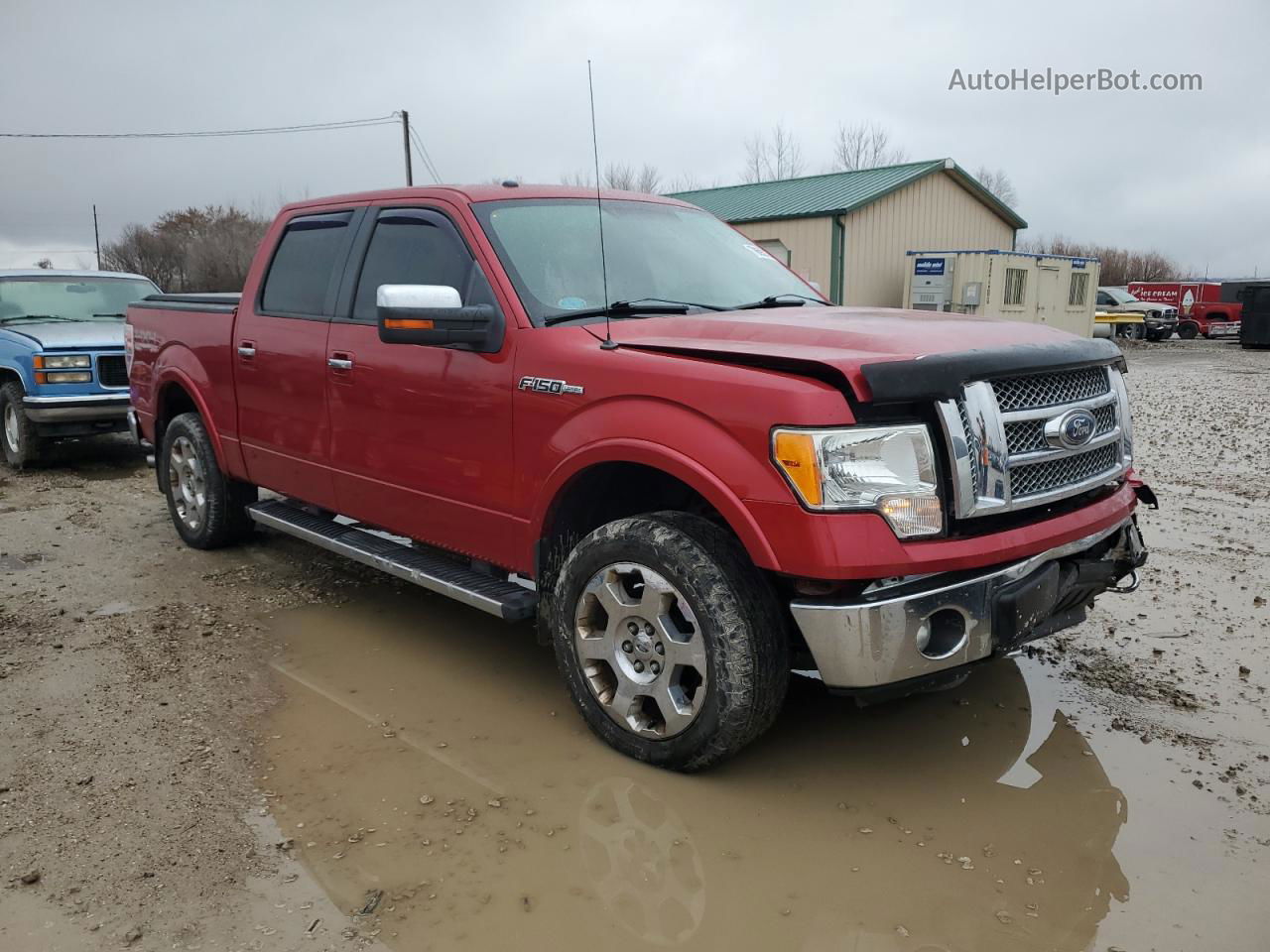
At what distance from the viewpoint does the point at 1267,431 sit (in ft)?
34.9

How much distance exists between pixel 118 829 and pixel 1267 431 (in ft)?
37.0

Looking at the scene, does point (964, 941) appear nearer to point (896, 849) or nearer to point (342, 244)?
point (896, 849)

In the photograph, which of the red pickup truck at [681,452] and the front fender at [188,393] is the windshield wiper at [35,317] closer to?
the front fender at [188,393]

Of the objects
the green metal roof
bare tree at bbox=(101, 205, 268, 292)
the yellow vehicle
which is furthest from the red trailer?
bare tree at bbox=(101, 205, 268, 292)

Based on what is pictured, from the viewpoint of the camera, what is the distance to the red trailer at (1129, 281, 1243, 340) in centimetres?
3550

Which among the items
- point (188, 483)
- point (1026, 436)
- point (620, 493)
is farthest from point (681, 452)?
point (188, 483)

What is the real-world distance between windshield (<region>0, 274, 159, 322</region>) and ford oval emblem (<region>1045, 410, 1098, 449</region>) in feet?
29.5

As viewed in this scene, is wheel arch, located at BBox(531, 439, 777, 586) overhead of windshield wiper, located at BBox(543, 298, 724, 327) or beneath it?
beneath

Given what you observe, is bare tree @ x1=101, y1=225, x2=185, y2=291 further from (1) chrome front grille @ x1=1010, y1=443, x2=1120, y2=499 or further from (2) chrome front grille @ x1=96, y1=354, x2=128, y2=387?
(1) chrome front grille @ x1=1010, y1=443, x2=1120, y2=499

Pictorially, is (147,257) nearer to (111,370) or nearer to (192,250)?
(192,250)

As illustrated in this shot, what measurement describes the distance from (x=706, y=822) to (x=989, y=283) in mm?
22099

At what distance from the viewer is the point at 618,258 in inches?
165

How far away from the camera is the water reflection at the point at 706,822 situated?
104 inches

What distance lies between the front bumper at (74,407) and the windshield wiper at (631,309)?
6434 millimetres
